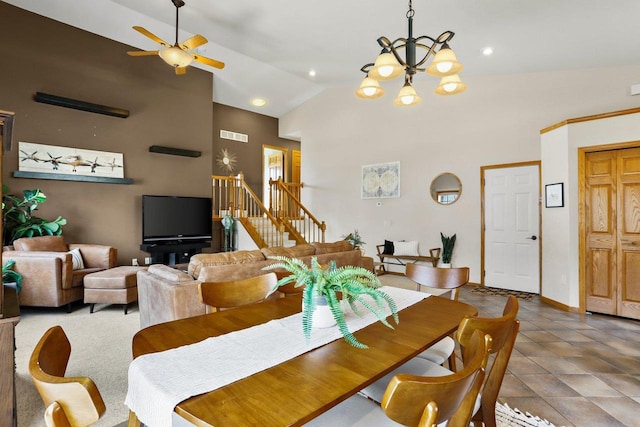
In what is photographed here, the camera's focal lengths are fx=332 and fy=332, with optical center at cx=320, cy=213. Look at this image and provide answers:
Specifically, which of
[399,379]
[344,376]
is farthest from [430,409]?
[344,376]

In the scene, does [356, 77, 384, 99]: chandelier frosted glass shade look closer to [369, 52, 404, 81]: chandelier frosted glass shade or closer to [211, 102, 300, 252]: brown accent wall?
[369, 52, 404, 81]: chandelier frosted glass shade

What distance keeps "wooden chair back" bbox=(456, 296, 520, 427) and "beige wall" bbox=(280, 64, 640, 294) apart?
4067 millimetres

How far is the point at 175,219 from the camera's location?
6.36 metres

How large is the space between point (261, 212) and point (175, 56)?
416 centimetres

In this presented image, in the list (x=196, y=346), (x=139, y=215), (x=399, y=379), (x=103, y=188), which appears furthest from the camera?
(x=139, y=215)

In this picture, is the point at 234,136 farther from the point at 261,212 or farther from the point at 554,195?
the point at 554,195

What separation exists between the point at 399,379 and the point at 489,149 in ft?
19.1

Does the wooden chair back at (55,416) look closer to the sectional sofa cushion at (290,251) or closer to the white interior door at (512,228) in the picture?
the sectional sofa cushion at (290,251)

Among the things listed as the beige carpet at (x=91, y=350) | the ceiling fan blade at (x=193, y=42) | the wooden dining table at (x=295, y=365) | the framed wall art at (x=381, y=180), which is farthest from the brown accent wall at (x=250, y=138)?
the wooden dining table at (x=295, y=365)

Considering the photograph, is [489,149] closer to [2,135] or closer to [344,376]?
[344,376]

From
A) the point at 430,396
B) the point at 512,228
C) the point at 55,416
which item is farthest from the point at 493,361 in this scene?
the point at 512,228

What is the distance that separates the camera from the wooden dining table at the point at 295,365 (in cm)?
84

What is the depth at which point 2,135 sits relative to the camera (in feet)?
4.26

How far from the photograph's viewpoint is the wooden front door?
12.9 ft
